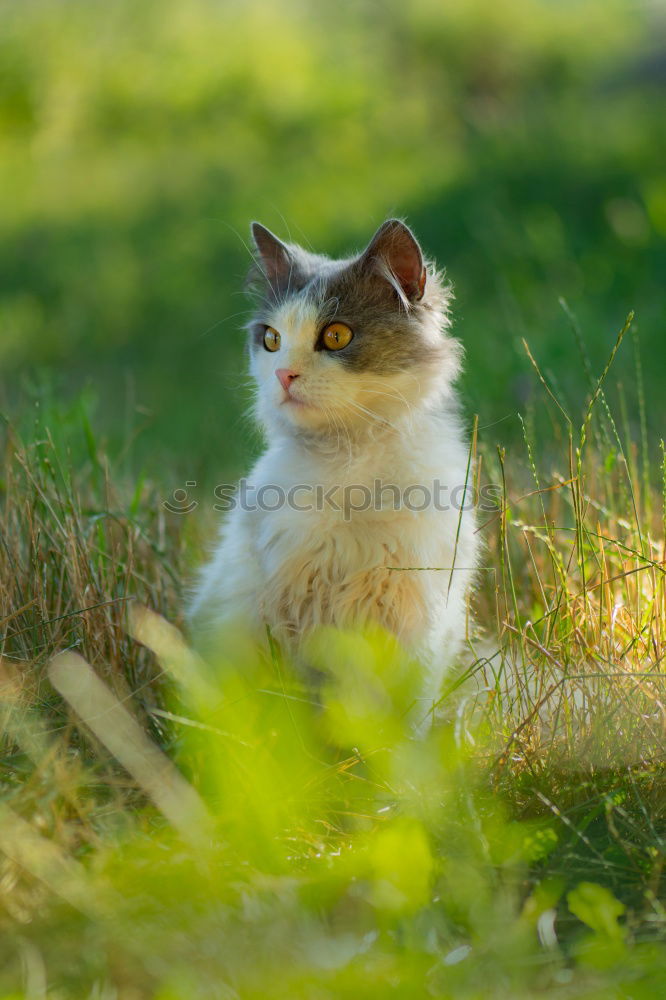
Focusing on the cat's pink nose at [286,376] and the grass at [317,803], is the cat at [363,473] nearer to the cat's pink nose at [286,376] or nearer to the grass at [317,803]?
the cat's pink nose at [286,376]

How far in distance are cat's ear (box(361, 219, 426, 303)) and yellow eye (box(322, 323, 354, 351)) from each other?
0.18 metres

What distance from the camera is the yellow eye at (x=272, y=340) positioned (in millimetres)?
2680

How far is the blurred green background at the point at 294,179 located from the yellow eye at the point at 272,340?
38 cm

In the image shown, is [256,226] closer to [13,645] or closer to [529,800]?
[13,645]

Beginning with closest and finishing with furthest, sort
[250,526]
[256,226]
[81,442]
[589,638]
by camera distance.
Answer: [589,638] → [250,526] → [256,226] → [81,442]

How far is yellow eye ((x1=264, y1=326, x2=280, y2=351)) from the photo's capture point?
2680 mm

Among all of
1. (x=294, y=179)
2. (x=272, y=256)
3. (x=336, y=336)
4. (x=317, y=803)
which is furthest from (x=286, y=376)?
(x=294, y=179)

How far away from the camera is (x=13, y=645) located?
258 centimetres

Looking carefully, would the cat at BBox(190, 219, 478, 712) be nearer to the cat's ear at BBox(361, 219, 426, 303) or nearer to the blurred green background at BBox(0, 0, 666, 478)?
the cat's ear at BBox(361, 219, 426, 303)

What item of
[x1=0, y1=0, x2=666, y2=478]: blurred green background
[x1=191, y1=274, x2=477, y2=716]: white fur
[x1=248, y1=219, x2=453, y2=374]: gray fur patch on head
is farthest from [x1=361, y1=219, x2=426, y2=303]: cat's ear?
[x1=0, y1=0, x2=666, y2=478]: blurred green background

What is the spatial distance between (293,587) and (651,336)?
3.87m

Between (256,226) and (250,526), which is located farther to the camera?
(256,226)

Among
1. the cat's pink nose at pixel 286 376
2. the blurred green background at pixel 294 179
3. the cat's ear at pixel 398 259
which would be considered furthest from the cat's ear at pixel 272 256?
the cat's pink nose at pixel 286 376

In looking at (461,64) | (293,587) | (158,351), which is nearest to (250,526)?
(293,587)
